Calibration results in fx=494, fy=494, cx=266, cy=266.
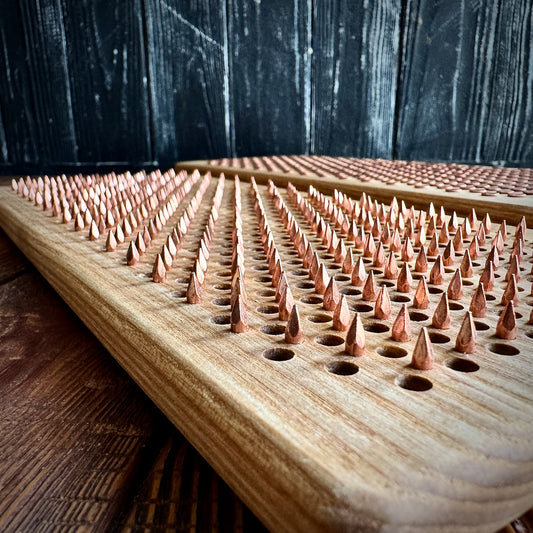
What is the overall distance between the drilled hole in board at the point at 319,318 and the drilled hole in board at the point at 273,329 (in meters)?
0.03

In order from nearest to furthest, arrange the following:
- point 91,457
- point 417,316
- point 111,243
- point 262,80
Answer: point 91,457
point 417,316
point 111,243
point 262,80

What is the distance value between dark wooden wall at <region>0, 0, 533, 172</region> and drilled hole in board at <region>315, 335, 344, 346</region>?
5.78 ft

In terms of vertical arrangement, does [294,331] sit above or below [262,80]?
below

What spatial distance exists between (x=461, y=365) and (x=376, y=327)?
0.08 metres

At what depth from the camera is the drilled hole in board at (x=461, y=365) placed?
0.33 metres

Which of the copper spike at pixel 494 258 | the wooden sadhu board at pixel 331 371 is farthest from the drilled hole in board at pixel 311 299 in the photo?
the copper spike at pixel 494 258

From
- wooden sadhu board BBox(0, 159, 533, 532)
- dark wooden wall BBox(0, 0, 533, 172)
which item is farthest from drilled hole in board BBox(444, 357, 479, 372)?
dark wooden wall BBox(0, 0, 533, 172)

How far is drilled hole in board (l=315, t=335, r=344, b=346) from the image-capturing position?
365mm

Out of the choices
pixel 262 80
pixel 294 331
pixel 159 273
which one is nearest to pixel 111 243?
pixel 159 273

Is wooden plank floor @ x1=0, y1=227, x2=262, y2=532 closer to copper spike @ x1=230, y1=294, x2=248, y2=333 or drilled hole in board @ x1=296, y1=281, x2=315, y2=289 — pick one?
copper spike @ x1=230, y1=294, x2=248, y2=333

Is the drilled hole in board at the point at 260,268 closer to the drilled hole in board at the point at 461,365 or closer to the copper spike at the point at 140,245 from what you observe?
the copper spike at the point at 140,245

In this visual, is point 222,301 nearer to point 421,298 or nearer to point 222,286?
point 222,286

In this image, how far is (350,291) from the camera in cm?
49

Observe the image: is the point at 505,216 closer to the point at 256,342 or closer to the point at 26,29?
the point at 256,342
